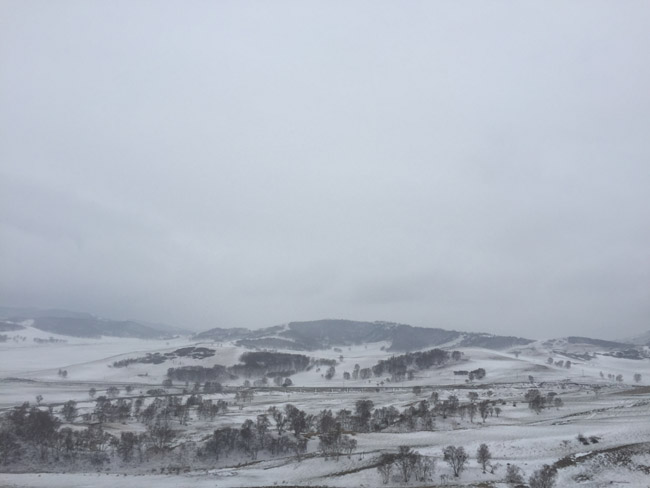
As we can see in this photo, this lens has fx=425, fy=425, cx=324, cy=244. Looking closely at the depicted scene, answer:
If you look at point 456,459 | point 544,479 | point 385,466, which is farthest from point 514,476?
point 385,466

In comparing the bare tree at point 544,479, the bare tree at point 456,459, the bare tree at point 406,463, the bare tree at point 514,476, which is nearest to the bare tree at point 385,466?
the bare tree at point 406,463

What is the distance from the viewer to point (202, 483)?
69.7 meters

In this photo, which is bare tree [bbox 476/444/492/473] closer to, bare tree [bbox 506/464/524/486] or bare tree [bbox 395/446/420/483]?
bare tree [bbox 506/464/524/486]

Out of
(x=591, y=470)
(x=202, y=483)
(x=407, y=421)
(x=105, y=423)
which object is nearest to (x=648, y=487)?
A: (x=591, y=470)

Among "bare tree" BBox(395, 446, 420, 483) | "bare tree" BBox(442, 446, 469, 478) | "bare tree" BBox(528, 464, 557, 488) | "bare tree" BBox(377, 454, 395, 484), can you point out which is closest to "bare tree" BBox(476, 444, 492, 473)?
"bare tree" BBox(442, 446, 469, 478)

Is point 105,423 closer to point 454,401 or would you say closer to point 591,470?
point 454,401

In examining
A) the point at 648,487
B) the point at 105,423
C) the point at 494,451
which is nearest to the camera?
the point at 648,487

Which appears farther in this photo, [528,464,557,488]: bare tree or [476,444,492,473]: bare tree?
[476,444,492,473]: bare tree

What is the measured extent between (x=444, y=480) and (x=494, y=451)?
18.5 metres

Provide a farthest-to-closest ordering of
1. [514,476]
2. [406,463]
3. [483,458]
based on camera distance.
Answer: [483,458]
[406,463]
[514,476]

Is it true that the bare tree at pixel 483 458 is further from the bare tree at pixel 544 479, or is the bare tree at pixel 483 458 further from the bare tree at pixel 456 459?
the bare tree at pixel 544 479

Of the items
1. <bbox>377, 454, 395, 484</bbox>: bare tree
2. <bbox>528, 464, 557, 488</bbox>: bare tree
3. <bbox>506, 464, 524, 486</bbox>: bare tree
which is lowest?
<bbox>377, 454, 395, 484</bbox>: bare tree

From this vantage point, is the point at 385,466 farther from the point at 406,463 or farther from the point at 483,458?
the point at 483,458

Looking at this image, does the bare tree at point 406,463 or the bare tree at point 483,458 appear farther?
the bare tree at point 483,458
